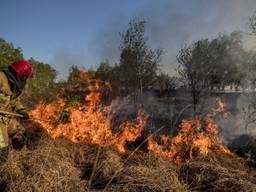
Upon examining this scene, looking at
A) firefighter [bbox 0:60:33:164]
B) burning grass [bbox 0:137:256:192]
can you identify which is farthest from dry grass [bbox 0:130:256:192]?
firefighter [bbox 0:60:33:164]

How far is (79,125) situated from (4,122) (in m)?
5.21

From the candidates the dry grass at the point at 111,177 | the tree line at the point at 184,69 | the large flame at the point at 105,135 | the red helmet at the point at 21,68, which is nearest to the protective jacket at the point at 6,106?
the red helmet at the point at 21,68

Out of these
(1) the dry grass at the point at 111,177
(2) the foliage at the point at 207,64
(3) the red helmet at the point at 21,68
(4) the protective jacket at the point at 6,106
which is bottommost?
(1) the dry grass at the point at 111,177

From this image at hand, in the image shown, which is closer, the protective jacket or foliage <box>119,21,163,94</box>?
the protective jacket

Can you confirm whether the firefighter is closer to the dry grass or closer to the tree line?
the dry grass

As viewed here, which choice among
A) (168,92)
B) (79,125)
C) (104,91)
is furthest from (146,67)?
(79,125)

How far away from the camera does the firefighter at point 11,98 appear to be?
17.7 feet

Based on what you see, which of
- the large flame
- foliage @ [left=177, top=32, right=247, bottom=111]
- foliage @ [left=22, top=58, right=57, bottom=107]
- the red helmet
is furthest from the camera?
foliage @ [left=177, top=32, right=247, bottom=111]

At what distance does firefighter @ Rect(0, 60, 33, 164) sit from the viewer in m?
5.40

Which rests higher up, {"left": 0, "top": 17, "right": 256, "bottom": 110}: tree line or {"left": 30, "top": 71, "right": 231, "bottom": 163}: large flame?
{"left": 0, "top": 17, "right": 256, "bottom": 110}: tree line

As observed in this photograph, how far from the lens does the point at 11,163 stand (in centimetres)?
517

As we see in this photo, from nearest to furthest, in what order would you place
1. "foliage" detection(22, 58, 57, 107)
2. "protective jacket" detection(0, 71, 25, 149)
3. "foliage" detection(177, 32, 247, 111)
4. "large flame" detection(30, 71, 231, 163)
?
1. "protective jacket" detection(0, 71, 25, 149)
2. "large flame" detection(30, 71, 231, 163)
3. "foliage" detection(22, 58, 57, 107)
4. "foliage" detection(177, 32, 247, 111)

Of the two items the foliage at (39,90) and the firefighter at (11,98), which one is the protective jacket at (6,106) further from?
the foliage at (39,90)

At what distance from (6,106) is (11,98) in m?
0.29
